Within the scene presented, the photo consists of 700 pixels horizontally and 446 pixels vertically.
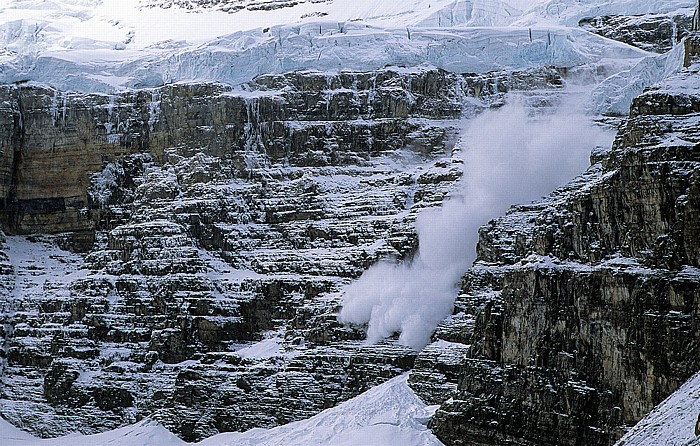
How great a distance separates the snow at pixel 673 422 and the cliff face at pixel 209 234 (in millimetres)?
44037

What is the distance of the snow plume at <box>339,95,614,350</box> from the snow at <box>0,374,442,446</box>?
20.6 feet

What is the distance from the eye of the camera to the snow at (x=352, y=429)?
96.8 metres

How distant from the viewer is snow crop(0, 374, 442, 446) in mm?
96750

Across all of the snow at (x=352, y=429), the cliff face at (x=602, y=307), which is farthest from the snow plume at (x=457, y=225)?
the cliff face at (x=602, y=307)

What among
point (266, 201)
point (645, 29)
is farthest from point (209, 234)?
point (645, 29)

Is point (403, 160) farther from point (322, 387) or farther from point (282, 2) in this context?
point (282, 2)

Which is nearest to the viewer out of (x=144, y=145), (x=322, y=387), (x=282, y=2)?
(x=322, y=387)

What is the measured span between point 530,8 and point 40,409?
69.7m

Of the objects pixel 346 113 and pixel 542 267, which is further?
pixel 346 113

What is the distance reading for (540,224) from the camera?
85.1 meters

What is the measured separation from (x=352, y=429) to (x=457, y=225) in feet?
75.3

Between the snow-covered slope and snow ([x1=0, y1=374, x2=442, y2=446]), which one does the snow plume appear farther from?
the snow-covered slope

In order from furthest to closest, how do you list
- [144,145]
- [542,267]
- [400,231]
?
[144,145], [400,231], [542,267]

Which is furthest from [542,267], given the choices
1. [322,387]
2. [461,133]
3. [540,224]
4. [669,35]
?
[669,35]
